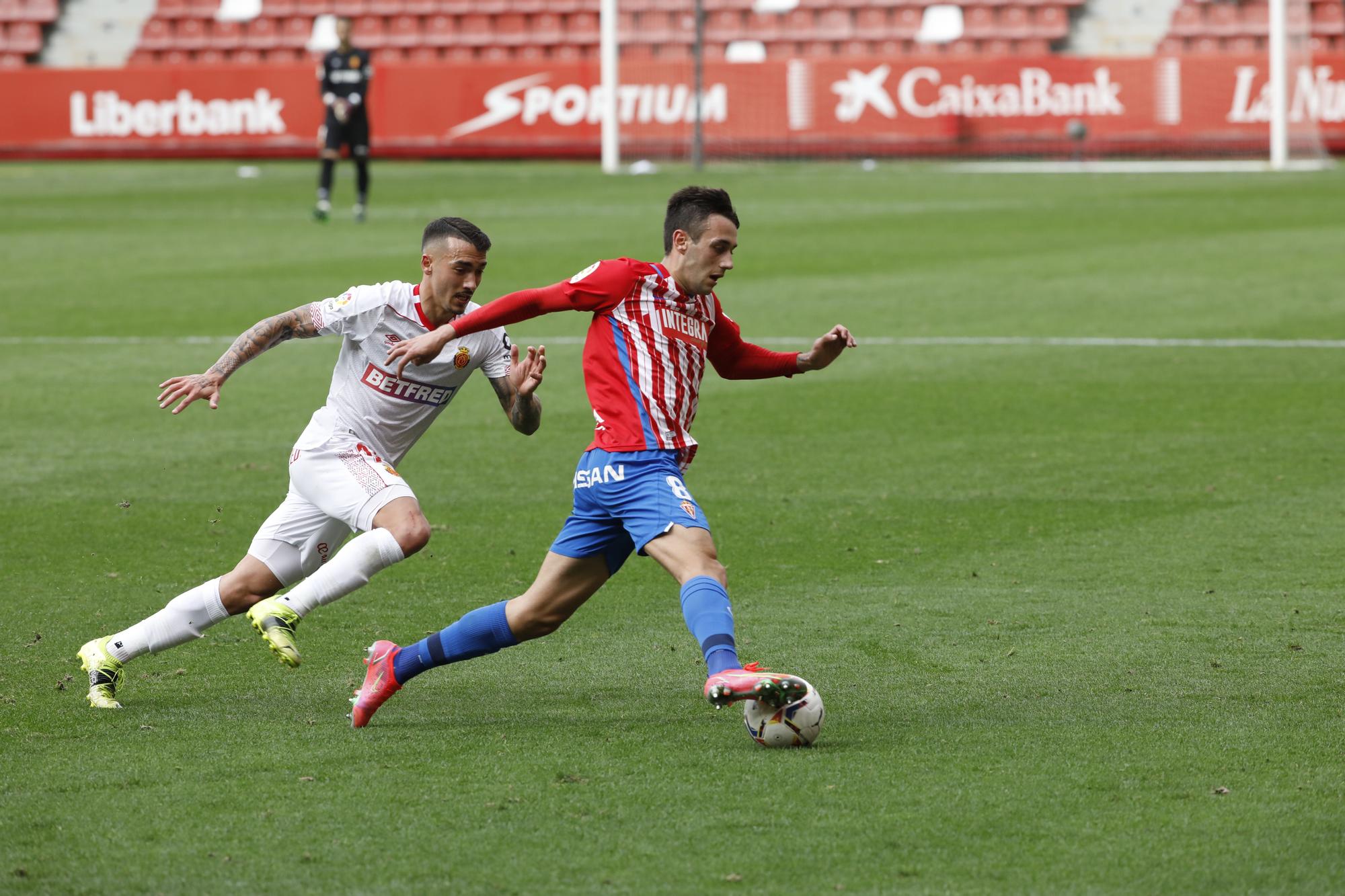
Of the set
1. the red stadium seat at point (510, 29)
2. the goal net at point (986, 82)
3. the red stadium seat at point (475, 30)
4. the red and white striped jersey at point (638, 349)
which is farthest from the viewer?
the red stadium seat at point (475, 30)

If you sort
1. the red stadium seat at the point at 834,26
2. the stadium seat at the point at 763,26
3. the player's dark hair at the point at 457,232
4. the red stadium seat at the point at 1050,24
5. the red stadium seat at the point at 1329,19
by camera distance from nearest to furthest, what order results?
the player's dark hair at the point at 457,232 → the red stadium seat at the point at 1329,19 → the red stadium seat at the point at 1050,24 → the red stadium seat at the point at 834,26 → the stadium seat at the point at 763,26

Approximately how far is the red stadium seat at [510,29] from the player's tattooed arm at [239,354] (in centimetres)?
2871

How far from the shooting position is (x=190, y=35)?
35.8m

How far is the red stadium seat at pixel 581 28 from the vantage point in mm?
33125

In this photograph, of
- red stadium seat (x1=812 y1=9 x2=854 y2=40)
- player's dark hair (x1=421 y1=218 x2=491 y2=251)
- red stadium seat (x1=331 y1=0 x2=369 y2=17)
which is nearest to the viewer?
player's dark hair (x1=421 y1=218 x2=491 y2=251)

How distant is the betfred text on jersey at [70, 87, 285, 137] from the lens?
32.5 metres

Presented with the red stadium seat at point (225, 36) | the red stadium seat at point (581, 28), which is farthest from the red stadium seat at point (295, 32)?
the red stadium seat at point (581, 28)

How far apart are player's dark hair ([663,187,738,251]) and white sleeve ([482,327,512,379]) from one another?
791 mm

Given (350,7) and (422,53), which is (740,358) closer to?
(422,53)

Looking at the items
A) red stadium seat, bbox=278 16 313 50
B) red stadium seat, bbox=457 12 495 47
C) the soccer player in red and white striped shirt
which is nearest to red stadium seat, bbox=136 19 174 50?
red stadium seat, bbox=278 16 313 50

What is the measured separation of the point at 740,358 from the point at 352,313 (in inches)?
48.2

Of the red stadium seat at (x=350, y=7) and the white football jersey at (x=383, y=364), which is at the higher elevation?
the red stadium seat at (x=350, y=7)

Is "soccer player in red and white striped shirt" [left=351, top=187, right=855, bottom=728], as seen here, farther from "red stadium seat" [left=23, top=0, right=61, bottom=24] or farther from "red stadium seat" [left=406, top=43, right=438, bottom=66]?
"red stadium seat" [left=23, top=0, right=61, bottom=24]

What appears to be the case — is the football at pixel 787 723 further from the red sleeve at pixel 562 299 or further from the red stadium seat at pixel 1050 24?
the red stadium seat at pixel 1050 24
